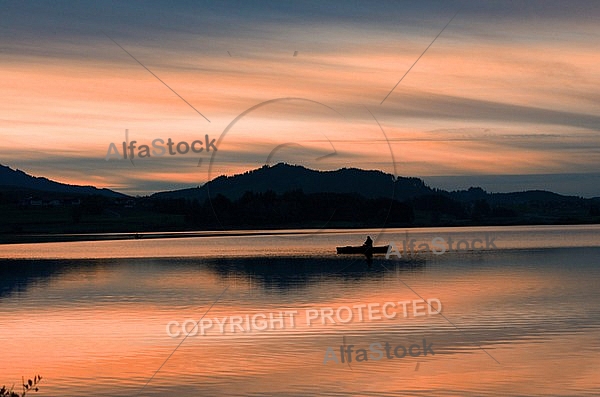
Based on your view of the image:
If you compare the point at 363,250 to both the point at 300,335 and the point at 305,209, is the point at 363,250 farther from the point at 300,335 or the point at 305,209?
the point at 305,209

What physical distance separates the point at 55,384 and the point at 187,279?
41.2 m

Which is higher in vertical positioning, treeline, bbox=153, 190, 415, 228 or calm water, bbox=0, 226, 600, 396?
treeline, bbox=153, 190, 415, 228

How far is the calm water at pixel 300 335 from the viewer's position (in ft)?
84.1

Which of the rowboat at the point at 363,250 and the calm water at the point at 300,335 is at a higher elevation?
the rowboat at the point at 363,250

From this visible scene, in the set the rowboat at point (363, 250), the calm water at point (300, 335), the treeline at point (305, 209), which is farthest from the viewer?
the rowboat at point (363, 250)

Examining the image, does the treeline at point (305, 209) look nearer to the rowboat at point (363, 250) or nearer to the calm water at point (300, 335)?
the calm water at point (300, 335)

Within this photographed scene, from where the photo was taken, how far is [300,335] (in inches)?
1361

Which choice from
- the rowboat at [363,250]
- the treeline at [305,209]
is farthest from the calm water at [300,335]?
the rowboat at [363,250]

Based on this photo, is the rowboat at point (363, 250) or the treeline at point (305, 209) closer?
the treeline at point (305, 209)

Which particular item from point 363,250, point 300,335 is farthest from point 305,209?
point 363,250

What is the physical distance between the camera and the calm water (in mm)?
25625

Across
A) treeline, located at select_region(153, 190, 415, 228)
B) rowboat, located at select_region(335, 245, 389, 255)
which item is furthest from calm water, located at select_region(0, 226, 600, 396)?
rowboat, located at select_region(335, 245, 389, 255)

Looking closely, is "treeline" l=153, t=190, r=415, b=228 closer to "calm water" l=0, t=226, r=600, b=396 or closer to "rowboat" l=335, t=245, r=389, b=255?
"calm water" l=0, t=226, r=600, b=396

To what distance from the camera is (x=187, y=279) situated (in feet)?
220
